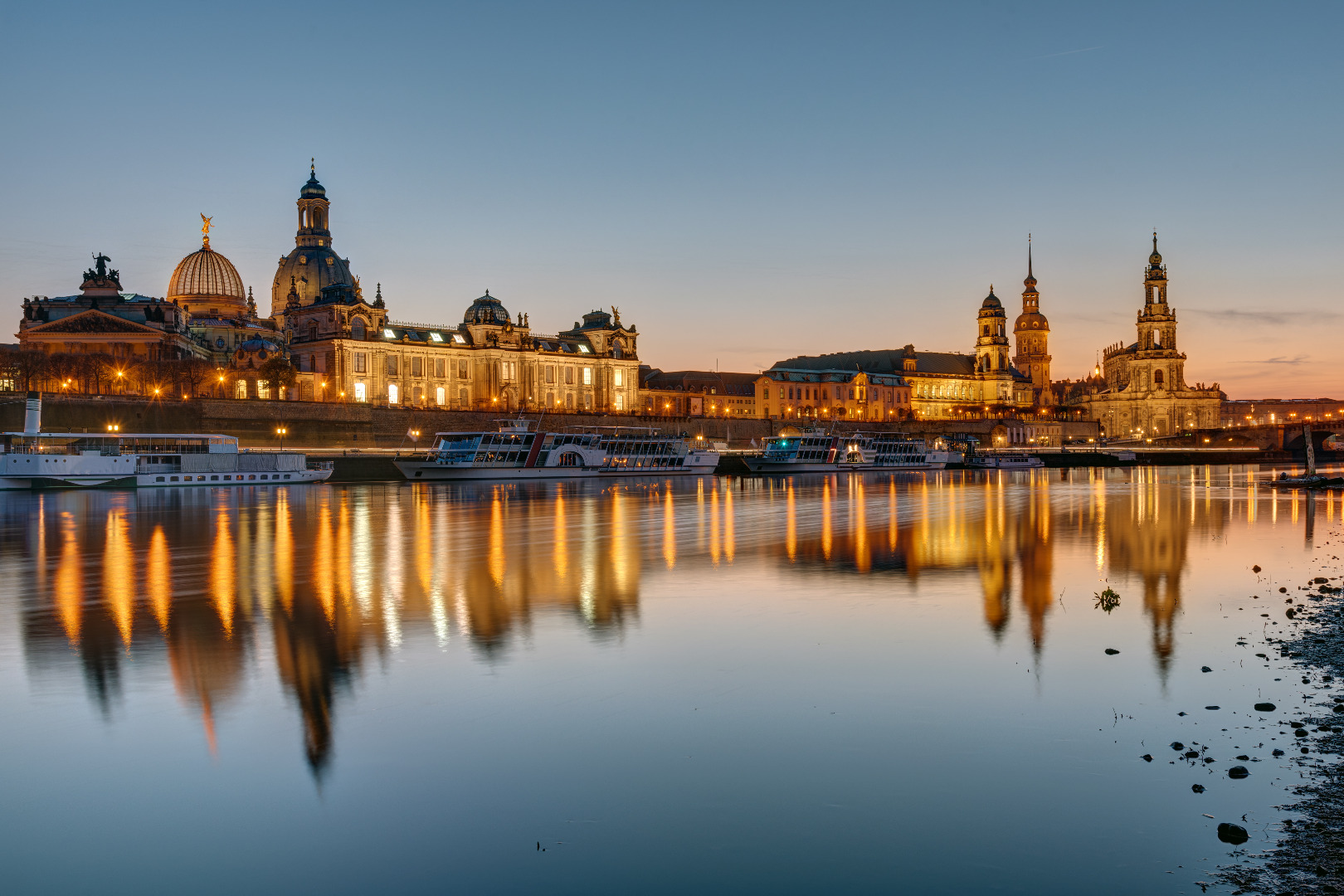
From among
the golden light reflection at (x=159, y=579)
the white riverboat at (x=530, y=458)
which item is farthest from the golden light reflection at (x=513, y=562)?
the white riverboat at (x=530, y=458)

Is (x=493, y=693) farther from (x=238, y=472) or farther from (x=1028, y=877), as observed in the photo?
(x=238, y=472)

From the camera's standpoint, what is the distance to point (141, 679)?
12.5m

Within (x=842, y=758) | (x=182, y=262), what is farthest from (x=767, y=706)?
(x=182, y=262)

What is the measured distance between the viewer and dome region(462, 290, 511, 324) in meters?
126

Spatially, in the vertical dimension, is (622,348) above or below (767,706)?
above

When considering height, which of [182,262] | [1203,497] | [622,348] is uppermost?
[182,262]

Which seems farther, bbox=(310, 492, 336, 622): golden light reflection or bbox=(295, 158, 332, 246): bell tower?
bbox=(295, 158, 332, 246): bell tower

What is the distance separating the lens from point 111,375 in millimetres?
97062

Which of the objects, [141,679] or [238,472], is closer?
[141,679]

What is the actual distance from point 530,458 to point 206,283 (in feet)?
276

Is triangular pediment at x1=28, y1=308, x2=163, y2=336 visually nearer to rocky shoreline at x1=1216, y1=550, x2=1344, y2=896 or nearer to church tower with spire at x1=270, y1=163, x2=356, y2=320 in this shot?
church tower with spire at x1=270, y1=163, x2=356, y2=320

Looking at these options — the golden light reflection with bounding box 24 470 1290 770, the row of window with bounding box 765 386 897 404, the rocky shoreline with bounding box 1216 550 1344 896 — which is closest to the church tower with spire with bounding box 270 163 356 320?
the row of window with bounding box 765 386 897 404

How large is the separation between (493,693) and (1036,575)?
14.1 metres

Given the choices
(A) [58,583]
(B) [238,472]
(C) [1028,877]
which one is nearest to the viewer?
(C) [1028,877]
